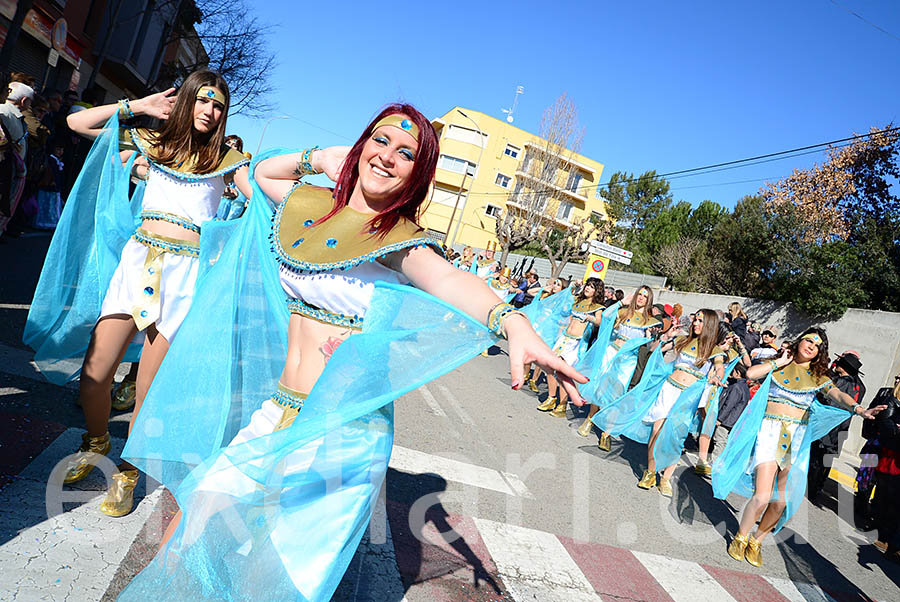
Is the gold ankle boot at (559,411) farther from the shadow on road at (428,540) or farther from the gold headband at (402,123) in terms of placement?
the gold headband at (402,123)

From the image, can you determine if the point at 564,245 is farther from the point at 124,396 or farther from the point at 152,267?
the point at 152,267

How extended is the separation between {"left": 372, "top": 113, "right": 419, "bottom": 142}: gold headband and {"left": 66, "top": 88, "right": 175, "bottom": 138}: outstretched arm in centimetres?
153

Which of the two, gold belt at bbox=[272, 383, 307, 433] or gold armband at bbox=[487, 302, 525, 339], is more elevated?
gold armband at bbox=[487, 302, 525, 339]

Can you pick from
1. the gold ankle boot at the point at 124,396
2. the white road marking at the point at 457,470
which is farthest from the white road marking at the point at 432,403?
the gold ankle boot at the point at 124,396

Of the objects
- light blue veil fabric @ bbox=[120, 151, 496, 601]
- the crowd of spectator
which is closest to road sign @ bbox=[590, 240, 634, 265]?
the crowd of spectator

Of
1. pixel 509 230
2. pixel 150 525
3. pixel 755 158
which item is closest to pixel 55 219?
pixel 150 525

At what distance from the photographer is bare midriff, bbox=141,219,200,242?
11.1 ft

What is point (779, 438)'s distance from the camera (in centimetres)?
569

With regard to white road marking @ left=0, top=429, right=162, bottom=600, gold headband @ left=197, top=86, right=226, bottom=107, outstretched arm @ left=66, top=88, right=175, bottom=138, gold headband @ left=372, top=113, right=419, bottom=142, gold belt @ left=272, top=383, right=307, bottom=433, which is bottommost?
white road marking @ left=0, top=429, right=162, bottom=600

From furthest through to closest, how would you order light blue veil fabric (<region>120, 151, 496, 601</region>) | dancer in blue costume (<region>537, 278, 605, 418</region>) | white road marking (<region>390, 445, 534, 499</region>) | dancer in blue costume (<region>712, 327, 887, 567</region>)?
dancer in blue costume (<region>537, 278, 605, 418</region>), dancer in blue costume (<region>712, 327, 887, 567</region>), white road marking (<region>390, 445, 534, 499</region>), light blue veil fabric (<region>120, 151, 496, 601</region>)

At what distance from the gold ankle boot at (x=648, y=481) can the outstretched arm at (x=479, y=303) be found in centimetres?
514

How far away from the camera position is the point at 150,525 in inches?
122

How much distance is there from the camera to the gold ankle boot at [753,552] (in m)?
5.27

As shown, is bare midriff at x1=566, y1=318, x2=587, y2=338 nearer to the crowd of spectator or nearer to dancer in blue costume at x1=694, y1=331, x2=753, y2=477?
dancer in blue costume at x1=694, y1=331, x2=753, y2=477
